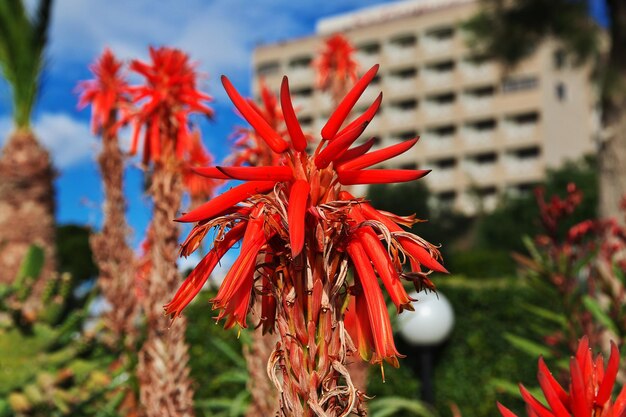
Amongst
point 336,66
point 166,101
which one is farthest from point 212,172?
point 336,66

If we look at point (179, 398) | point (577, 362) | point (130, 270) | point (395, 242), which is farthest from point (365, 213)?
point (130, 270)

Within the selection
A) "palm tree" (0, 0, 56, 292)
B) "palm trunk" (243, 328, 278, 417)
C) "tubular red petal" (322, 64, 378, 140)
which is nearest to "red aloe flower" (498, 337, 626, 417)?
"tubular red petal" (322, 64, 378, 140)

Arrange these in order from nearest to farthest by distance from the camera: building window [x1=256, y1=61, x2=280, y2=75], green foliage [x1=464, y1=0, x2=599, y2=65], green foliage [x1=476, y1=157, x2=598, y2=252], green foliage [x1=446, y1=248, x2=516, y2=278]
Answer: green foliage [x1=464, y1=0, x2=599, y2=65] → green foliage [x1=446, y1=248, x2=516, y2=278] → green foliage [x1=476, y1=157, x2=598, y2=252] → building window [x1=256, y1=61, x2=280, y2=75]

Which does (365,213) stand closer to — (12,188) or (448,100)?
(12,188)

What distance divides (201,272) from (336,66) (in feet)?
17.9

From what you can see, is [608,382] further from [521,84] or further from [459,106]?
[459,106]

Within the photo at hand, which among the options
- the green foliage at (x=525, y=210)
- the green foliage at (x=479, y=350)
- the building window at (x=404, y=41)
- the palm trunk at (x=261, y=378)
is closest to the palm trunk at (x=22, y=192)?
the green foliage at (x=479, y=350)

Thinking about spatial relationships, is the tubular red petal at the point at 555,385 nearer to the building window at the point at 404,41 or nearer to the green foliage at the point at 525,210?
the green foliage at the point at 525,210

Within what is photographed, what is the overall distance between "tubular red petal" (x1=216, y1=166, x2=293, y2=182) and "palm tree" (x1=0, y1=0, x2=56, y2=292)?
889cm

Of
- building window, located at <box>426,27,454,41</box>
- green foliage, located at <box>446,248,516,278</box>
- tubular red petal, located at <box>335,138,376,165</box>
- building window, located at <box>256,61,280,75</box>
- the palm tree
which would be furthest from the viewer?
building window, located at <box>256,61,280,75</box>

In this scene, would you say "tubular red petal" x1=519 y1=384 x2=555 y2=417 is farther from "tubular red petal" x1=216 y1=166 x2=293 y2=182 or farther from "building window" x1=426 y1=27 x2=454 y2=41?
"building window" x1=426 y1=27 x2=454 y2=41

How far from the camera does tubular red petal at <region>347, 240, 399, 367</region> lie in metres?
1.35

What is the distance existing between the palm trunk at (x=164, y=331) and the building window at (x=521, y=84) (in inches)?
1962

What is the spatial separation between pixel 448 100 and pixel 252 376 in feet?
180
